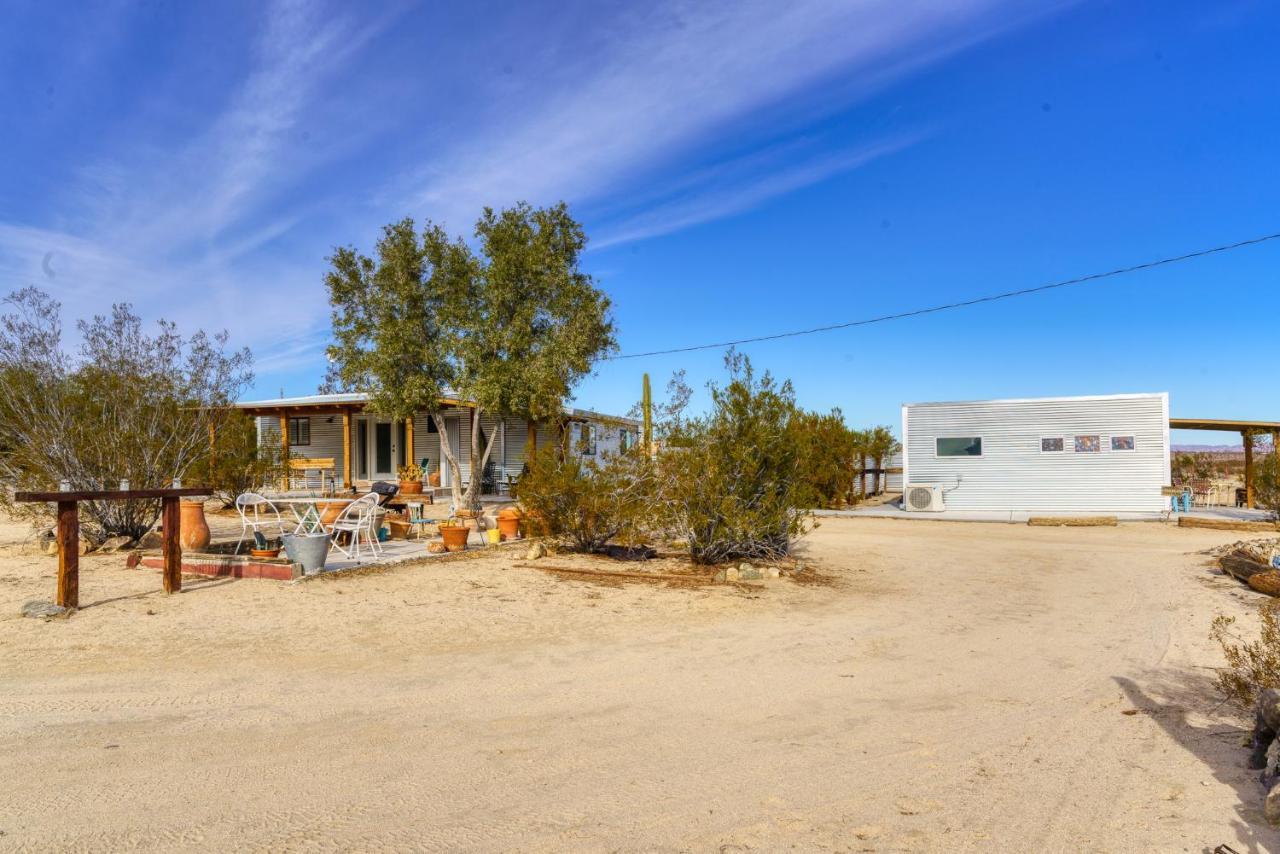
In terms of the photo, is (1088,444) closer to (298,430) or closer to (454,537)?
(454,537)

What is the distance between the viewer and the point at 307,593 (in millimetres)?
7379

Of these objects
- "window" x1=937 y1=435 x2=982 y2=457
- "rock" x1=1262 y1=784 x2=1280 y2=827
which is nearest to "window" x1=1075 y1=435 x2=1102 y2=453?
"window" x1=937 y1=435 x2=982 y2=457

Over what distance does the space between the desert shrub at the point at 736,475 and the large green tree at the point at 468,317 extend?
18.1ft

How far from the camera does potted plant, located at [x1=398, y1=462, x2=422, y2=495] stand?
17386mm

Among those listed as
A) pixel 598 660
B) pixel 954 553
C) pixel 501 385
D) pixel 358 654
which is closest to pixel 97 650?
pixel 358 654

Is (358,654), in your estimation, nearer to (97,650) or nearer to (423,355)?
(97,650)

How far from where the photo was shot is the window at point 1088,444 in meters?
19.2

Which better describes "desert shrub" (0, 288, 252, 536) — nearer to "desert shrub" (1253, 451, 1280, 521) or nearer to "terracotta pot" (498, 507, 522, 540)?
"terracotta pot" (498, 507, 522, 540)

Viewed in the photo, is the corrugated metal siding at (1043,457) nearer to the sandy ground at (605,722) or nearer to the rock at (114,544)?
the sandy ground at (605,722)

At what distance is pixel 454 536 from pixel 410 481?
314 inches

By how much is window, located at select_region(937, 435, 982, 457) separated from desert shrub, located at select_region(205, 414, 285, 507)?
15.6m

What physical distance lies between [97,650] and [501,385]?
9.34 metres

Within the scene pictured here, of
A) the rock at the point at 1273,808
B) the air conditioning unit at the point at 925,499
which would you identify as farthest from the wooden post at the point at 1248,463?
the rock at the point at 1273,808

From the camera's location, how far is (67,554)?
6.39 meters
